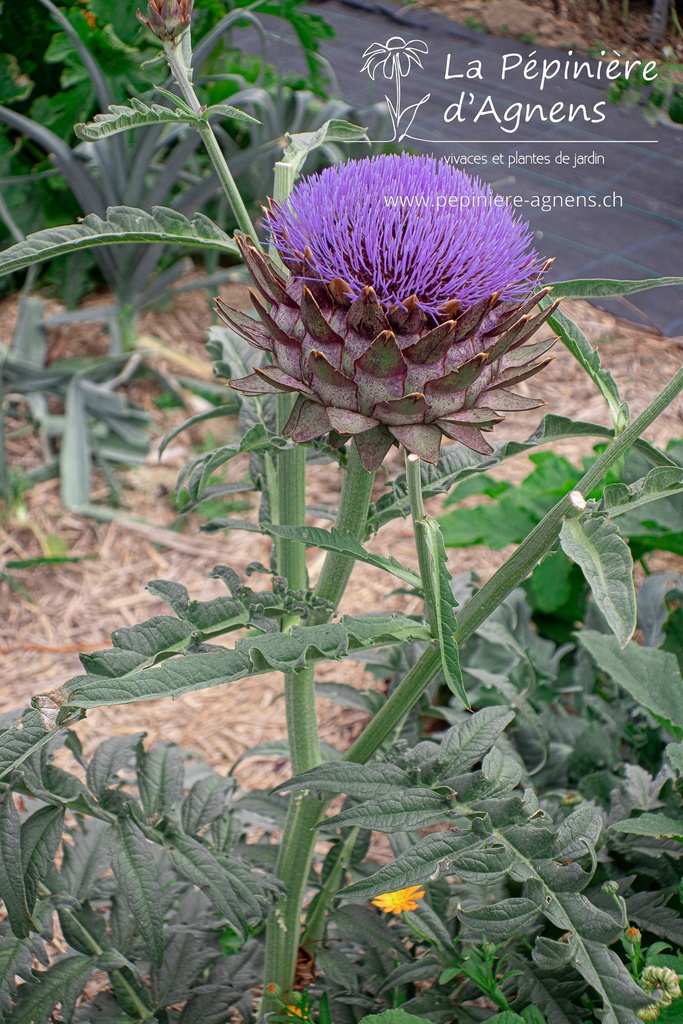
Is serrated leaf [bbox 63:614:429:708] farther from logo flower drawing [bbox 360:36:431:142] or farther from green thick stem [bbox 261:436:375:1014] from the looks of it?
logo flower drawing [bbox 360:36:431:142]

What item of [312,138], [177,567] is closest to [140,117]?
[312,138]

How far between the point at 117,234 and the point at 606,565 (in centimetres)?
39

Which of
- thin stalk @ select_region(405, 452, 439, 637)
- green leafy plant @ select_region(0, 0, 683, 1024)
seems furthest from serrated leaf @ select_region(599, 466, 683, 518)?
thin stalk @ select_region(405, 452, 439, 637)

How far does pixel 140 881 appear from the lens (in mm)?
700

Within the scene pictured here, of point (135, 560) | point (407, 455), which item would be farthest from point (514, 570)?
point (135, 560)

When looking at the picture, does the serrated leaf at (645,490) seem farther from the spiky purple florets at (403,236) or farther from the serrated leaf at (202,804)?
the serrated leaf at (202,804)

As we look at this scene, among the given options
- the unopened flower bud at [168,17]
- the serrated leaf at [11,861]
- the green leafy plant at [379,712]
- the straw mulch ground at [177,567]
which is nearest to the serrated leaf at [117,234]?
the green leafy plant at [379,712]

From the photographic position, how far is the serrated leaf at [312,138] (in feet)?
2.38

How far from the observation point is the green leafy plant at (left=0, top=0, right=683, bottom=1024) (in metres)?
0.62

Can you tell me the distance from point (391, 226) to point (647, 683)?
459 mm

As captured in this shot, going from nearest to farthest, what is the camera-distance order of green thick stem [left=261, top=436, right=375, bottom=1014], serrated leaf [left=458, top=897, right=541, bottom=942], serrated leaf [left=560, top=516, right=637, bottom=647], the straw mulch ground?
serrated leaf [left=560, top=516, right=637, bottom=647], serrated leaf [left=458, top=897, right=541, bottom=942], green thick stem [left=261, top=436, right=375, bottom=1014], the straw mulch ground

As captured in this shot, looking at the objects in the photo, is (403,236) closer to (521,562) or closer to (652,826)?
(521,562)

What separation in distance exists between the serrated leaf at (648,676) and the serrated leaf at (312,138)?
478 millimetres

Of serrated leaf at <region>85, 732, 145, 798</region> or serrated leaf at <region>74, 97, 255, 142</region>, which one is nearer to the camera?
serrated leaf at <region>74, 97, 255, 142</region>
